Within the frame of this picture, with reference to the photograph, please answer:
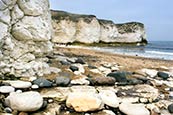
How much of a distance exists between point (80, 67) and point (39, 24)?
1848mm

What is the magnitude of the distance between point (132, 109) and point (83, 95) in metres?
0.87

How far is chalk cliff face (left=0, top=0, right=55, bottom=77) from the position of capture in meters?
5.76

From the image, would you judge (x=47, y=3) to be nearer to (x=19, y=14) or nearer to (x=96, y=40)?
(x=19, y=14)

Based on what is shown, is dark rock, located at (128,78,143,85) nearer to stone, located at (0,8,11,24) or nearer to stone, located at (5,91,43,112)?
stone, located at (5,91,43,112)

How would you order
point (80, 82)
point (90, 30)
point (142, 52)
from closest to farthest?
point (80, 82), point (142, 52), point (90, 30)

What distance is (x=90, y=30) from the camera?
3403cm

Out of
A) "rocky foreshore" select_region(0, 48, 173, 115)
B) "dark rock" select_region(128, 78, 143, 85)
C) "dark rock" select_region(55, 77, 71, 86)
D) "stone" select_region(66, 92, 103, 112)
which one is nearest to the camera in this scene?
"rocky foreshore" select_region(0, 48, 173, 115)

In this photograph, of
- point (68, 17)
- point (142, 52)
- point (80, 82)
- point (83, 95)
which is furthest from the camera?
point (68, 17)

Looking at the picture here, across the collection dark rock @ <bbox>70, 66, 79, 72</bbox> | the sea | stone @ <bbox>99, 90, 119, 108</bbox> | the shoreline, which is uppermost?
dark rock @ <bbox>70, 66, 79, 72</bbox>

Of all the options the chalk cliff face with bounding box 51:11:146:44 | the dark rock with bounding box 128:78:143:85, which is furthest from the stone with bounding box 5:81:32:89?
the chalk cliff face with bounding box 51:11:146:44

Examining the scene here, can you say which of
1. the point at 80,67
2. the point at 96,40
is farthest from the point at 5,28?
the point at 96,40

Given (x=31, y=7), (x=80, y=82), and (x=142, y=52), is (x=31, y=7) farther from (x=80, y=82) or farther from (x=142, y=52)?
(x=142, y=52)

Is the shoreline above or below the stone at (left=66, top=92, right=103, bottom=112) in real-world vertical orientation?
below

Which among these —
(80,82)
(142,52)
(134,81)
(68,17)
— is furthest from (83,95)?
(68,17)
